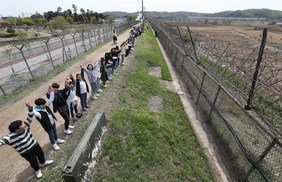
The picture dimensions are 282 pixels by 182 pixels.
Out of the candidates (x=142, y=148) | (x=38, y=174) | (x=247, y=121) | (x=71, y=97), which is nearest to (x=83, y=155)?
(x=38, y=174)

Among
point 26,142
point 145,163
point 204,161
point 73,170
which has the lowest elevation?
point 204,161

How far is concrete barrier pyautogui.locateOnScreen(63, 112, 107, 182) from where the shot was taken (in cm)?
395

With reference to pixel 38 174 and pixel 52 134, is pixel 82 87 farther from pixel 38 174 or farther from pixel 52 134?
pixel 38 174

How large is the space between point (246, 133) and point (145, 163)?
324 centimetres

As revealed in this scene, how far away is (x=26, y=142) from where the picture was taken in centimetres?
399

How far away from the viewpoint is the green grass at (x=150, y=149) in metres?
4.98

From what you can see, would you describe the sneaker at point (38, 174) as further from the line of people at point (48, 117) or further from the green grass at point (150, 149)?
the green grass at point (150, 149)

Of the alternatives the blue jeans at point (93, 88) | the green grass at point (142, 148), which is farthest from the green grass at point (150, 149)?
the blue jeans at point (93, 88)

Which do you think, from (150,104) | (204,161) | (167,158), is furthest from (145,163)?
(150,104)

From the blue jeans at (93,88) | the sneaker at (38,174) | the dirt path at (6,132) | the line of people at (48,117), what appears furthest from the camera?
the blue jeans at (93,88)

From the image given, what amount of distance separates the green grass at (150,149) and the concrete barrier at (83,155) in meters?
0.36

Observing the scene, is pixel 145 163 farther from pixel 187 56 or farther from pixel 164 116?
pixel 187 56

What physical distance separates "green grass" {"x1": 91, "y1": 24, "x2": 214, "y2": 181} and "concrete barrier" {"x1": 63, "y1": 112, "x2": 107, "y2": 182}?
0.36 m

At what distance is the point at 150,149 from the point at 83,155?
196 centimetres
